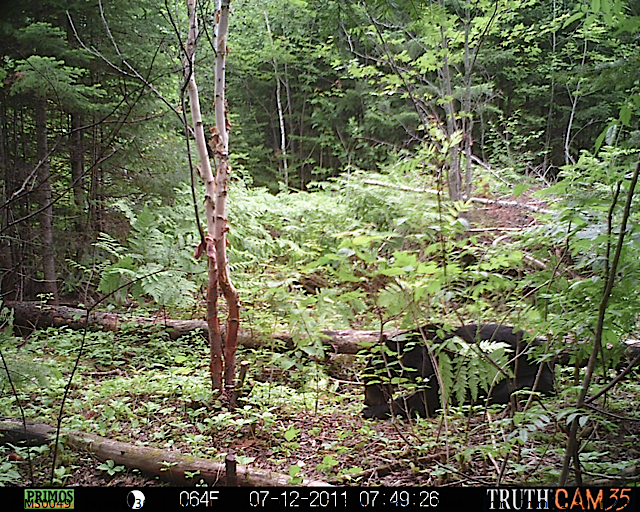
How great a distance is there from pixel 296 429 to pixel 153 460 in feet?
3.08

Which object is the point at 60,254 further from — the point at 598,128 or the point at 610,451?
the point at 598,128

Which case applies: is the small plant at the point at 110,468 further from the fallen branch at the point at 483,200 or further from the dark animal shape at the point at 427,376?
the fallen branch at the point at 483,200

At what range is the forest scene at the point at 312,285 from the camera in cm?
220

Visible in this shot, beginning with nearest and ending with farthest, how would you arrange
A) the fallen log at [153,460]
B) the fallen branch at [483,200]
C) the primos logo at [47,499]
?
the primos logo at [47,499] → the fallen log at [153,460] → the fallen branch at [483,200]

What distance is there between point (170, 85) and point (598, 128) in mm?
8010

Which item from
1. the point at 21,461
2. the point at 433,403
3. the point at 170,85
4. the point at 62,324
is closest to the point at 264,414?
the point at 433,403

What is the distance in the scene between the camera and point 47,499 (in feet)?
7.12

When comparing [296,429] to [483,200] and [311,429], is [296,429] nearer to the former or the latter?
[311,429]

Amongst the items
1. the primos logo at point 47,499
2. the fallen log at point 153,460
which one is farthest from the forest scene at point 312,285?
the primos logo at point 47,499

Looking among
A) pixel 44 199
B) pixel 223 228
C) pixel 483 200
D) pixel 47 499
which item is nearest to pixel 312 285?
pixel 483 200

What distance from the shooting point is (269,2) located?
32.7ft

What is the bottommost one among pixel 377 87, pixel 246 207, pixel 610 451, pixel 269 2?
pixel 610 451

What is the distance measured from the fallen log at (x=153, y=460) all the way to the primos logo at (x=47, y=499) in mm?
466

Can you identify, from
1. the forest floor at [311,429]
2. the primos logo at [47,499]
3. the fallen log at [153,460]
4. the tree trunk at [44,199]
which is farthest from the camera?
the tree trunk at [44,199]
